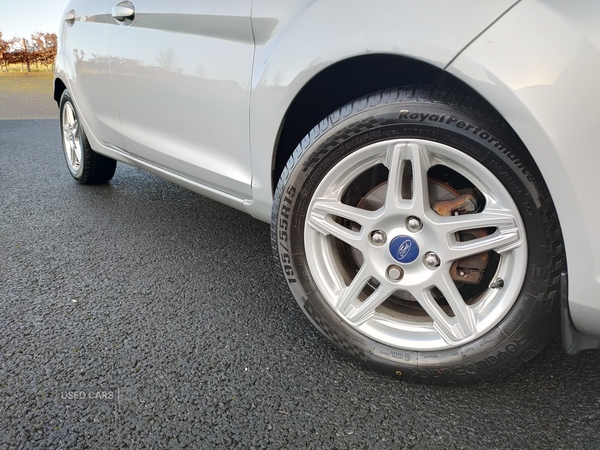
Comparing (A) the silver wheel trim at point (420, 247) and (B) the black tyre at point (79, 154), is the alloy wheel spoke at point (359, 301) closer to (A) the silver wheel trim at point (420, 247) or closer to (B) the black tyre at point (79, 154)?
(A) the silver wheel trim at point (420, 247)

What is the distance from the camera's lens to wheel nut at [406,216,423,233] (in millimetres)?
1283

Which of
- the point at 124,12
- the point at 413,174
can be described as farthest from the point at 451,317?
the point at 124,12

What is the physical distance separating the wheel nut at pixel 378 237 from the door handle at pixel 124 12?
4.65 ft

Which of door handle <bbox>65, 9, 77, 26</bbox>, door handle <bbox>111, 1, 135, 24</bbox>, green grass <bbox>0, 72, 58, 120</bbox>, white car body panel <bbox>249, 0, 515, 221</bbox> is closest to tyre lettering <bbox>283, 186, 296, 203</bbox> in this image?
white car body panel <bbox>249, 0, 515, 221</bbox>

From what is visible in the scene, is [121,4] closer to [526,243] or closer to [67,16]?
[67,16]

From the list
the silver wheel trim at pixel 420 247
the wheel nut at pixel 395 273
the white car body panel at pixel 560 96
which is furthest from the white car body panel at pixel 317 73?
the wheel nut at pixel 395 273

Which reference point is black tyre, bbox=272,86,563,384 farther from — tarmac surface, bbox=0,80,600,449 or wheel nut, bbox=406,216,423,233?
tarmac surface, bbox=0,80,600,449

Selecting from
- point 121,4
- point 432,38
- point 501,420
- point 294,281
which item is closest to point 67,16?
point 121,4

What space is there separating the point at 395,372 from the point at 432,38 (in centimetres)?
82

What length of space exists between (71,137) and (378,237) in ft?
8.35

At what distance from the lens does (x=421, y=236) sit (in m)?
1.28

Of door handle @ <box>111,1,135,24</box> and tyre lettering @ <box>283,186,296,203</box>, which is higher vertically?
door handle @ <box>111,1,135,24</box>

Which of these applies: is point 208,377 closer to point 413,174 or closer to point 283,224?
point 283,224

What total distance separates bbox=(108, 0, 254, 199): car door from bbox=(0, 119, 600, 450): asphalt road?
0.42m
